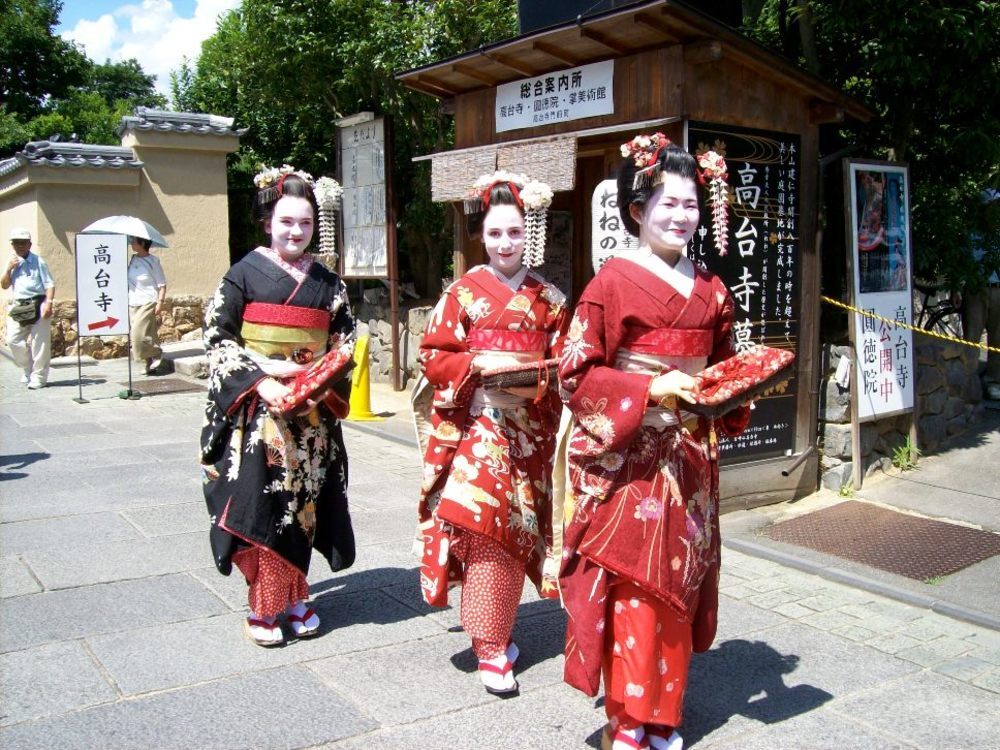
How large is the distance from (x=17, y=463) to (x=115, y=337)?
24.1 feet

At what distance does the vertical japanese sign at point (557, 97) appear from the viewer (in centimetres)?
630

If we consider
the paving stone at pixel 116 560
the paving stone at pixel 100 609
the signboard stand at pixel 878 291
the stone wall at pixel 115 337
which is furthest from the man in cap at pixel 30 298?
the signboard stand at pixel 878 291

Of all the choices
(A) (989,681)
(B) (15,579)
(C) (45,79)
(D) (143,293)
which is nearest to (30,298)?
(D) (143,293)

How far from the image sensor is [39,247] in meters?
13.8

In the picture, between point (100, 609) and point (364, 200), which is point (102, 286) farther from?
point (100, 609)

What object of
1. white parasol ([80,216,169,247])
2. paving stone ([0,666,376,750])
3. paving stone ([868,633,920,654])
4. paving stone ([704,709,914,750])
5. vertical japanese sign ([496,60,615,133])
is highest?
vertical japanese sign ([496,60,615,133])

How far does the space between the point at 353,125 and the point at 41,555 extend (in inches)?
270

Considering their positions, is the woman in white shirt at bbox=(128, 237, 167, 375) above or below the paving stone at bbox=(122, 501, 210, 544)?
above

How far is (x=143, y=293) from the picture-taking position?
11.9 m

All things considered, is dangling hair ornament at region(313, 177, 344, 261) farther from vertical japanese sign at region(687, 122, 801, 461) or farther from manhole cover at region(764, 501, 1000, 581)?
manhole cover at region(764, 501, 1000, 581)

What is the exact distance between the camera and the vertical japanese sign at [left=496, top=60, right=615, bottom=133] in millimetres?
6297

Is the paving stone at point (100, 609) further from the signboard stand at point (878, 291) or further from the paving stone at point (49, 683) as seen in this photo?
the signboard stand at point (878, 291)

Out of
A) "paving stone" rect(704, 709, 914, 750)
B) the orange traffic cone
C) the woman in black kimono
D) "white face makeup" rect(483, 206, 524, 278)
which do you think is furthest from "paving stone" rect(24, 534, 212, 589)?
the orange traffic cone

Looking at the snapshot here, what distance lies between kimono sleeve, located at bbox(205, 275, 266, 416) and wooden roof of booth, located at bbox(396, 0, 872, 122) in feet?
10.0
